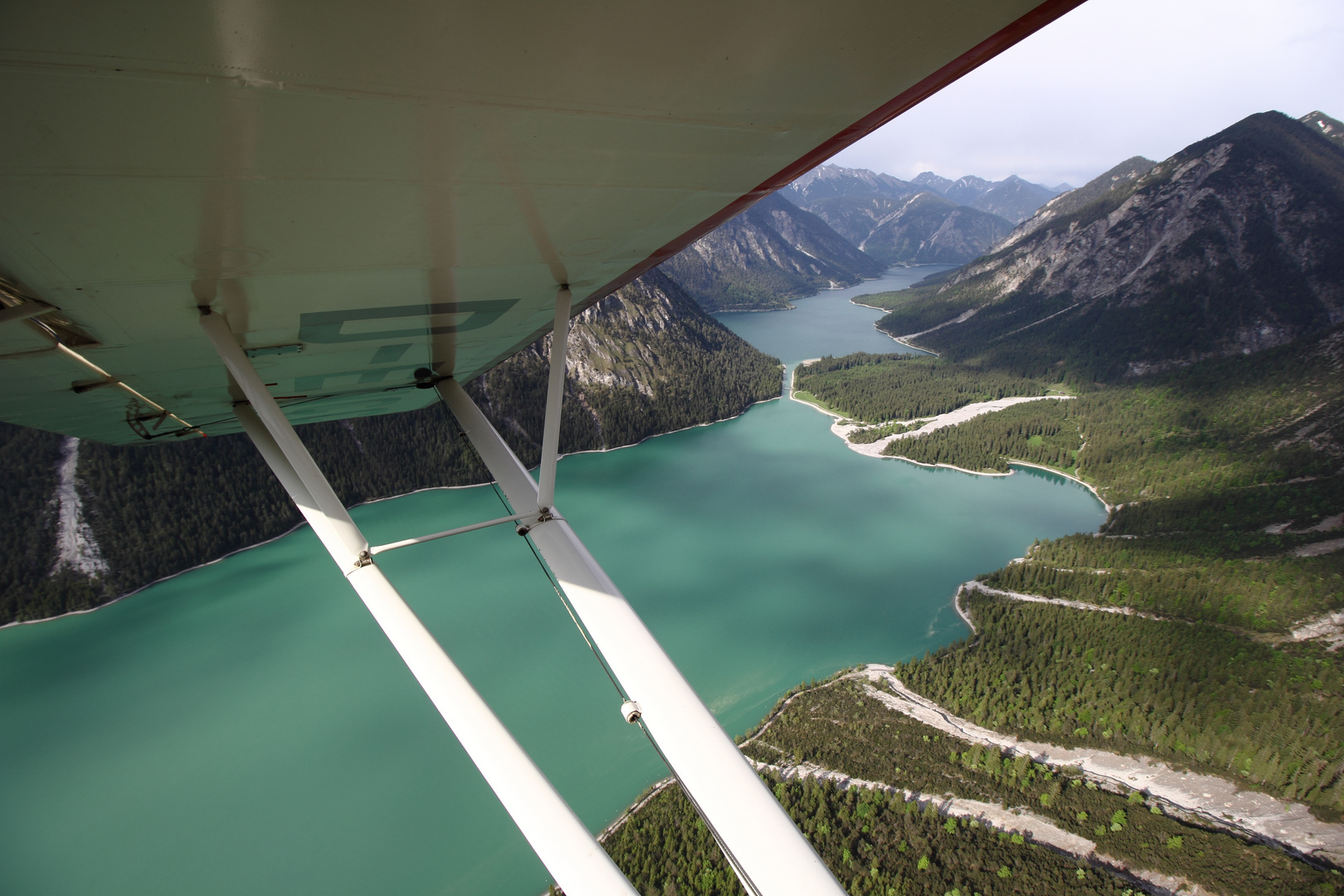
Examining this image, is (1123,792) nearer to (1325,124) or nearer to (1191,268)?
(1191,268)

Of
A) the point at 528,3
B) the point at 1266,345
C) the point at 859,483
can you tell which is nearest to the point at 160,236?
the point at 528,3

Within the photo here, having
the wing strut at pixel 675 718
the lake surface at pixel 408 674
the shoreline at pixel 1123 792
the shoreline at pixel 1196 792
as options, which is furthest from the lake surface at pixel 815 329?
the wing strut at pixel 675 718

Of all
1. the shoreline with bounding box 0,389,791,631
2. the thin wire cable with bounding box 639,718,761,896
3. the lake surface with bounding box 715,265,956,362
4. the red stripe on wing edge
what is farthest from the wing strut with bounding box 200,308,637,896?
the lake surface with bounding box 715,265,956,362

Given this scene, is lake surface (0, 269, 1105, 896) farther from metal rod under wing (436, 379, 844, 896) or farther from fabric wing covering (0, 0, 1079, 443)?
fabric wing covering (0, 0, 1079, 443)

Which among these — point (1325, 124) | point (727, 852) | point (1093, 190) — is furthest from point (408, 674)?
point (1093, 190)

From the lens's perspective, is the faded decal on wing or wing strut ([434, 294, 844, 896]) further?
the faded decal on wing

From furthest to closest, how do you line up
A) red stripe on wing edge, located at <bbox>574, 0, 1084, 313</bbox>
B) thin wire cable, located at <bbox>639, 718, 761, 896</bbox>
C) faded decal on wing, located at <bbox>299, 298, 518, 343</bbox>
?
faded decal on wing, located at <bbox>299, 298, 518, 343</bbox>
thin wire cable, located at <bbox>639, 718, 761, 896</bbox>
red stripe on wing edge, located at <bbox>574, 0, 1084, 313</bbox>

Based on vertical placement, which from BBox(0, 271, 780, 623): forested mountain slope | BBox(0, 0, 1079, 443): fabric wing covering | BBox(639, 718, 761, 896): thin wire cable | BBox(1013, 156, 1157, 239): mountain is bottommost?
BBox(639, 718, 761, 896): thin wire cable
